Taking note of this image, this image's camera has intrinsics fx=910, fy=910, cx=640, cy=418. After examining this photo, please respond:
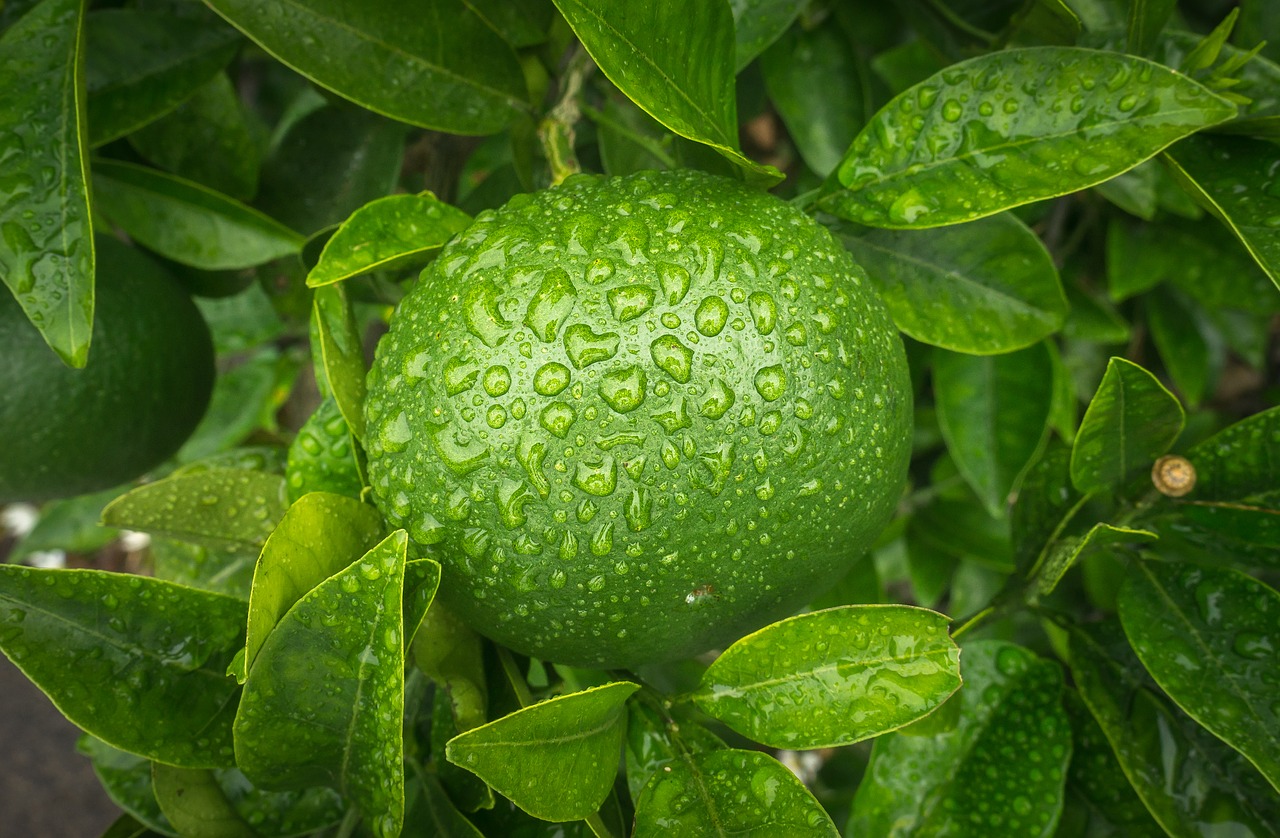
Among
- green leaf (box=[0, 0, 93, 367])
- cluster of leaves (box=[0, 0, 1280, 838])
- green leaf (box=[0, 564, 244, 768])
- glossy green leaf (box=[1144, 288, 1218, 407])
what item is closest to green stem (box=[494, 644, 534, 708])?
cluster of leaves (box=[0, 0, 1280, 838])

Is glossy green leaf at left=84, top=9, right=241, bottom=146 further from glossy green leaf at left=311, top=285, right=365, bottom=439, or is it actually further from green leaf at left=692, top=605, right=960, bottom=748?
green leaf at left=692, top=605, right=960, bottom=748

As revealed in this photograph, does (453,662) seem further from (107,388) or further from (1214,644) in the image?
(1214,644)

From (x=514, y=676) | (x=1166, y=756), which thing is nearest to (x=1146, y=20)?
(x=1166, y=756)

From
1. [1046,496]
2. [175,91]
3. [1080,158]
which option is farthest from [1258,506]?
[175,91]

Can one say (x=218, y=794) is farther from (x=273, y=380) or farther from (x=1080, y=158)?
(x=273, y=380)

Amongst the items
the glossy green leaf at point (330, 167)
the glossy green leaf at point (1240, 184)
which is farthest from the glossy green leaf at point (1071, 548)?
the glossy green leaf at point (330, 167)
